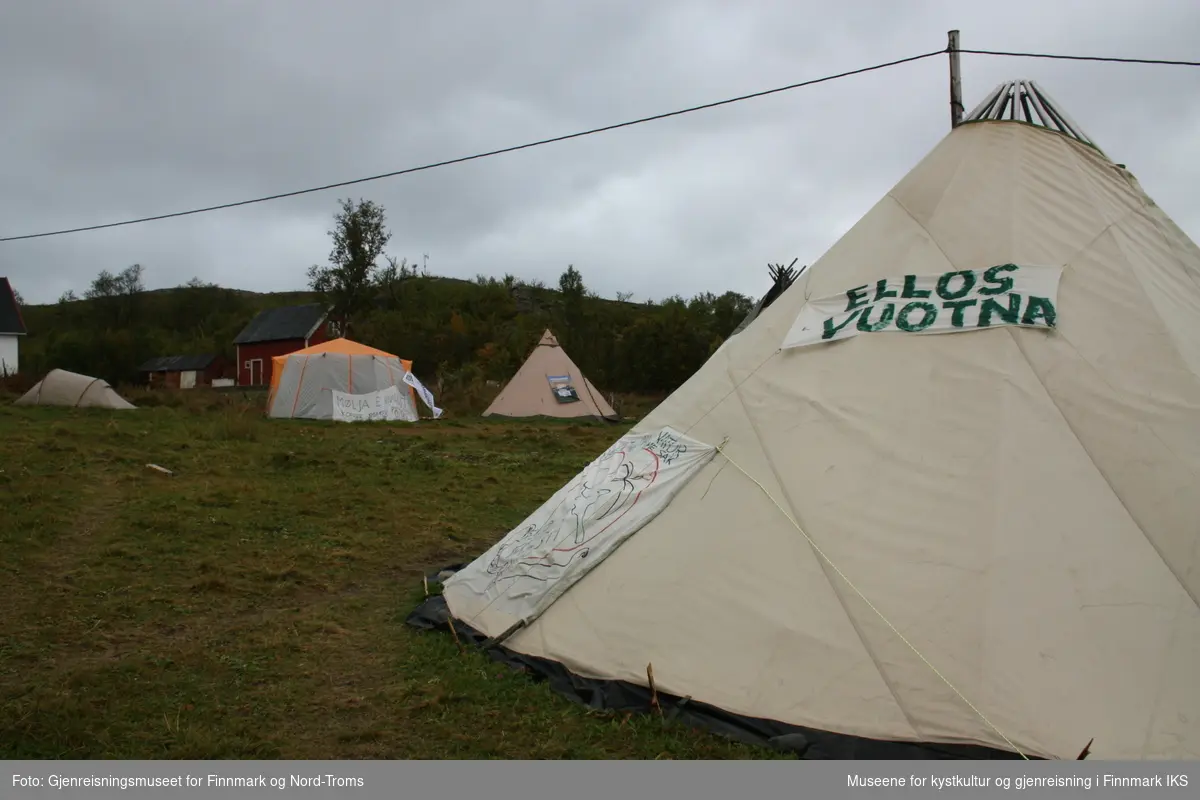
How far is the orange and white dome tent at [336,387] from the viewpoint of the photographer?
19.0m

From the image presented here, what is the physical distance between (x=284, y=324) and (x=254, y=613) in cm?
4021

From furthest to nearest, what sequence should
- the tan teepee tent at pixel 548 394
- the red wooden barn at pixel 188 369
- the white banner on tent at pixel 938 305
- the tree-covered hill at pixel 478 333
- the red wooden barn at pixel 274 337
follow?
1. the red wooden barn at pixel 188 369
2. the red wooden barn at pixel 274 337
3. the tree-covered hill at pixel 478 333
4. the tan teepee tent at pixel 548 394
5. the white banner on tent at pixel 938 305

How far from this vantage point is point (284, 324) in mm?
43344

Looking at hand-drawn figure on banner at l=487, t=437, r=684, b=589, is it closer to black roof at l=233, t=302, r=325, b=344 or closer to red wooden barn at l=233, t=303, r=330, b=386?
red wooden barn at l=233, t=303, r=330, b=386

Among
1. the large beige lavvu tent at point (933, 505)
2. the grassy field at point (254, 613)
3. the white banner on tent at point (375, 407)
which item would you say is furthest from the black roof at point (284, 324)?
the large beige lavvu tent at point (933, 505)

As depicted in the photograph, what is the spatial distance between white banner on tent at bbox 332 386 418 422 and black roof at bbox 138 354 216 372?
32206mm

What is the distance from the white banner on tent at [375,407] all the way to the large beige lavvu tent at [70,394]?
4.01m

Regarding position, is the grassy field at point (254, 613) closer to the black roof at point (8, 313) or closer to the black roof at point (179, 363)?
the black roof at point (8, 313)

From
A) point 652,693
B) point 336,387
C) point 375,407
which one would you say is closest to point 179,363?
point 336,387

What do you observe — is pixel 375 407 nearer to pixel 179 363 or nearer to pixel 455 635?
pixel 455 635
